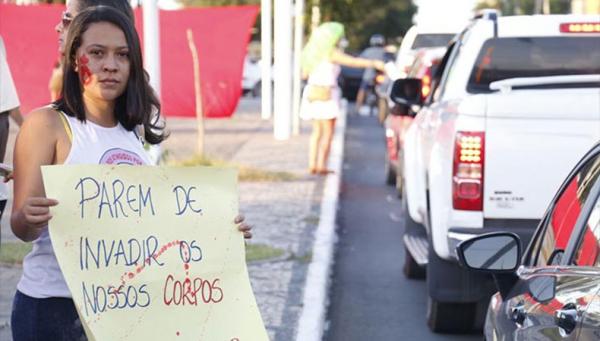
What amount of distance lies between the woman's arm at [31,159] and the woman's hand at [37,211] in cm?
4

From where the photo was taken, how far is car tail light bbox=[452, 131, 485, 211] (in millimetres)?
6812

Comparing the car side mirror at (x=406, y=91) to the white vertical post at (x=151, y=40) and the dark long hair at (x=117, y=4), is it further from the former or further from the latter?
the dark long hair at (x=117, y=4)

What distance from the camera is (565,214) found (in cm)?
421

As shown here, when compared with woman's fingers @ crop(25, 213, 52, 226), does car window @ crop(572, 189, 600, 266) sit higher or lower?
lower

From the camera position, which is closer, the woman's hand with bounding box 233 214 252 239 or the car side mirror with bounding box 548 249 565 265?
the woman's hand with bounding box 233 214 252 239

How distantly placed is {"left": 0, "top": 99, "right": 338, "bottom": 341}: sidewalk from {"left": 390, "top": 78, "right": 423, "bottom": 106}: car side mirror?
4.79 feet

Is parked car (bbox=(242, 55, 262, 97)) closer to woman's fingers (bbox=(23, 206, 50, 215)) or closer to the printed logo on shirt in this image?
the printed logo on shirt

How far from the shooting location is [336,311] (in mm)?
8523

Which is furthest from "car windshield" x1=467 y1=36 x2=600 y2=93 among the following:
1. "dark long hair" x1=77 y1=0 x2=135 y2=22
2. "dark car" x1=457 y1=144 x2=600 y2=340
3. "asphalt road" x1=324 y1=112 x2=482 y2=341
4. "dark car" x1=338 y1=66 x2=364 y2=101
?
"dark car" x1=338 y1=66 x2=364 y2=101

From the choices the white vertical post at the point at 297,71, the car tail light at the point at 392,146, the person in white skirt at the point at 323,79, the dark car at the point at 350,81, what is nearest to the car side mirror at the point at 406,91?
the car tail light at the point at 392,146

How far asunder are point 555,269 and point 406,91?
6177mm

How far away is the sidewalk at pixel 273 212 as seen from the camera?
7906 mm

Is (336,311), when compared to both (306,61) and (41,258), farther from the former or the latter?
(306,61)

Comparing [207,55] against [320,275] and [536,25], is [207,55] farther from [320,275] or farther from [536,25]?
[536,25]
